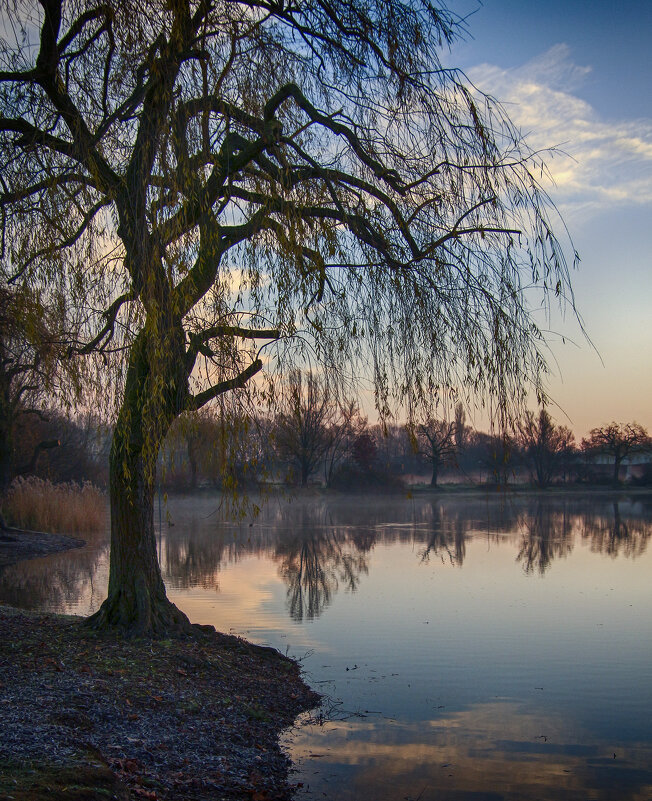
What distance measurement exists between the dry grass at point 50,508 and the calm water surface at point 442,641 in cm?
223

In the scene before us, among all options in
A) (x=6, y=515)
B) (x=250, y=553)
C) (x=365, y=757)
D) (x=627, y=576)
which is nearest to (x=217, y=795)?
(x=365, y=757)

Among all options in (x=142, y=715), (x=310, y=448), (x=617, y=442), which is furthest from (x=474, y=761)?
(x=617, y=442)

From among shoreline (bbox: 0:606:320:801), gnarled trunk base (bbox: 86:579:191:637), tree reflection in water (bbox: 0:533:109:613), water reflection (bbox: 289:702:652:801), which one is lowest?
water reflection (bbox: 289:702:652:801)

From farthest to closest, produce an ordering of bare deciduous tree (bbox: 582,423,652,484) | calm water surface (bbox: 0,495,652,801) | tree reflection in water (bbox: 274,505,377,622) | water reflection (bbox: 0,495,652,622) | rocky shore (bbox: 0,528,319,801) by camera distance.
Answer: bare deciduous tree (bbox: 582,423,652,484) → water reflection (bbox: 0,495,652,622) → tree reflection in water (bbox: 274,505,377,622) → calm water surface (bbox: 0,495,652,801) → rocky shore (bbox: 0,528,319,801)

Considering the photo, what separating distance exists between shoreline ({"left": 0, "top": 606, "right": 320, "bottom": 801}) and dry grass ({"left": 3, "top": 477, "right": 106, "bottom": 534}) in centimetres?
1214

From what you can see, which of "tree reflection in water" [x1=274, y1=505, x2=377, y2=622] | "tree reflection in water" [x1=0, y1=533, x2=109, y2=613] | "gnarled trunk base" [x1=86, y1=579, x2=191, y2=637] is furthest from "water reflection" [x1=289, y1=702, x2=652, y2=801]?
"tree reflection in water" [x1=0, y1=533, x2=109, y2=613]

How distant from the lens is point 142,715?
15.6 ft

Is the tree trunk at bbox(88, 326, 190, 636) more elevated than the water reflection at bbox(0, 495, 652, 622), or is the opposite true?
the tree trunk at bbox(88, 326, 190, 636)

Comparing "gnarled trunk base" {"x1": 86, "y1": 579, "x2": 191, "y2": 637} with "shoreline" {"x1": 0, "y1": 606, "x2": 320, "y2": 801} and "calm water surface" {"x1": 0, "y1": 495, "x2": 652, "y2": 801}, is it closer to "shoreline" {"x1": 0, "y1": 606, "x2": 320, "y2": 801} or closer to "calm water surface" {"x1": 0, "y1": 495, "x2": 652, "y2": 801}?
"shoreline" {"x1": 0, "y1": 606, "x2": 320, "y2": 801}

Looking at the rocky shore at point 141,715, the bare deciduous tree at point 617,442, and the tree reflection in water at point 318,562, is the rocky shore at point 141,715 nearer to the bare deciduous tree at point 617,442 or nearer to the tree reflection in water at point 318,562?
the tree reflection in water at point 318,562

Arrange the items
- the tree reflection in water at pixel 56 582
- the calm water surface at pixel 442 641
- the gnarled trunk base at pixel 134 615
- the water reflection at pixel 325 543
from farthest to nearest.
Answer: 1. the water reflection at pixel 325 543
2. the tree reflection in water at pixel 56 582
3. the gnarled trunk base at pixel 134 615
4. the calm water surface at pixel 442 641

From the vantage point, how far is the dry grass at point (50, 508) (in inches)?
A: 727

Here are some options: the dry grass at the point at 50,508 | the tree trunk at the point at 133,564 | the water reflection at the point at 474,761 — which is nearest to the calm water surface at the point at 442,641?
the water reflection at the point at 474,761

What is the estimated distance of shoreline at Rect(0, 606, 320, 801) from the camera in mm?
3559
